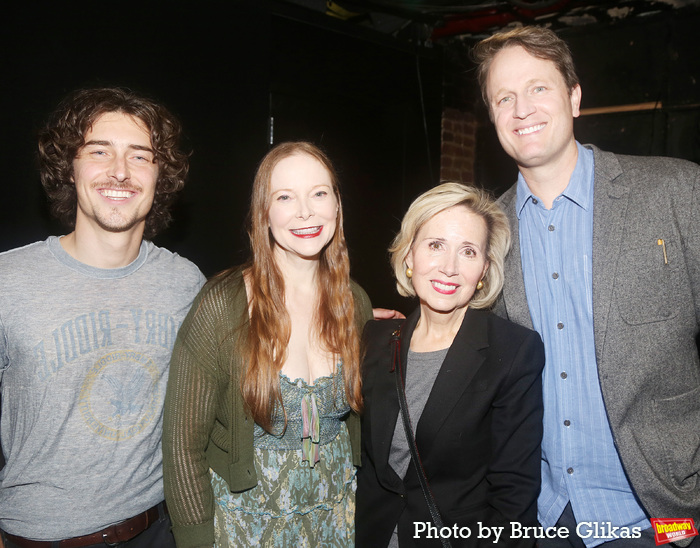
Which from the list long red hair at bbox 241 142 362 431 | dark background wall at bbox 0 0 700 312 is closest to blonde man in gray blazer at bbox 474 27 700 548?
long red hair at bbox 241 142 362 431

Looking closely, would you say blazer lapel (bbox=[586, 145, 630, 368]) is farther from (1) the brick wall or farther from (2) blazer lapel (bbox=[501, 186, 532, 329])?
(1) the brick wall

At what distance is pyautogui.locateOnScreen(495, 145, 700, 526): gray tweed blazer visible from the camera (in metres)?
1.70

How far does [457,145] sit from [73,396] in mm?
5041

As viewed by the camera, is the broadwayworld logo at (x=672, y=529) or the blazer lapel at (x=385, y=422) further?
the blazer lapel at (x=385, y=422)

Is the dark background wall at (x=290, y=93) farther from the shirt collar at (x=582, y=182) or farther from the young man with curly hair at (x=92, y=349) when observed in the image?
the shirt collar at (x=582, y=182)

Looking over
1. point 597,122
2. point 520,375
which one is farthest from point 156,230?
point 597,122

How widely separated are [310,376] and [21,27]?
6.97ft

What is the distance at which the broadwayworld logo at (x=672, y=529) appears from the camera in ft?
5.50

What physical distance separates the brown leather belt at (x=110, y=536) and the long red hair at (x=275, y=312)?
0.53 m

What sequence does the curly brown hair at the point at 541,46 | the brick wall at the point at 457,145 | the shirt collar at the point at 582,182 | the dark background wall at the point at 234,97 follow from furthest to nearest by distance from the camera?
the brick wall at the point at 457,145, the dark background wall at the point at 234,97, the curly brown hair at the point at 541,46, the shirt collar at the point at 582,182

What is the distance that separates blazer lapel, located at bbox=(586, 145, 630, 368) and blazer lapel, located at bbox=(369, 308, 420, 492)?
687 mm

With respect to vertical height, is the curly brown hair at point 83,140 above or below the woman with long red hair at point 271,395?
above

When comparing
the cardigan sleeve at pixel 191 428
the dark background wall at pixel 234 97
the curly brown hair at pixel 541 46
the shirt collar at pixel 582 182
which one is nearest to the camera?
the cardigan sleeve at pixel 191 428

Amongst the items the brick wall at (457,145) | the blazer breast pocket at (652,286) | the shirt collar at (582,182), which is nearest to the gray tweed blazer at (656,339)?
the blazer breast pocket at (652,286)
